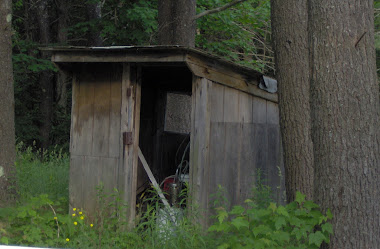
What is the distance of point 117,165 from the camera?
22.0 feet

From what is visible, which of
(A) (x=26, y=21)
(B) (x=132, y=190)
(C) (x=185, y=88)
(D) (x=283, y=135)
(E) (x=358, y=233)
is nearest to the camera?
(E) (x=358, y=233)

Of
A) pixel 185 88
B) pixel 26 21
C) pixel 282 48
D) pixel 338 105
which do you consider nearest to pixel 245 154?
pixel 282 48

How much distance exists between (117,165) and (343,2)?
3.92 m

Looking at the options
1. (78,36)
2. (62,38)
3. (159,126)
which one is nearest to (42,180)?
(159,126)

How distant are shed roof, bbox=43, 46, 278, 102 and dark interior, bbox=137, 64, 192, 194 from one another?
149 cm

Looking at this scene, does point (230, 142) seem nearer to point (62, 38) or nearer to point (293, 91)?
point (293, 91)

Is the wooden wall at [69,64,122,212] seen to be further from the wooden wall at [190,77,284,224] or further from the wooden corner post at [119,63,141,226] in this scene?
the wooden wall at [190,77,284,224]

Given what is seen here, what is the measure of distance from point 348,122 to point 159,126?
5.42 meters

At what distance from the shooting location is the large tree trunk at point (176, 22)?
10172mm

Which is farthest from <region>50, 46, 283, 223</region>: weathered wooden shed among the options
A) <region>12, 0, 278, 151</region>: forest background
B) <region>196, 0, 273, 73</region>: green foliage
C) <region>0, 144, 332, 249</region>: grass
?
<region>196, 0, 273, 73</region>: green foliage

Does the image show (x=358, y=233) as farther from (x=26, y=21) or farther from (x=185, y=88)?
(x=26, y=21)

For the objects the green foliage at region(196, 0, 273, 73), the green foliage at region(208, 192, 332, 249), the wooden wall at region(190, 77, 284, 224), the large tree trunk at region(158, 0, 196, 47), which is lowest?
the green foliage at region(208, 192, 332, 249)

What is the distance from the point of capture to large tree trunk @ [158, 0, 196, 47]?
33.4ft

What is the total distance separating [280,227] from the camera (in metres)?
4.06
